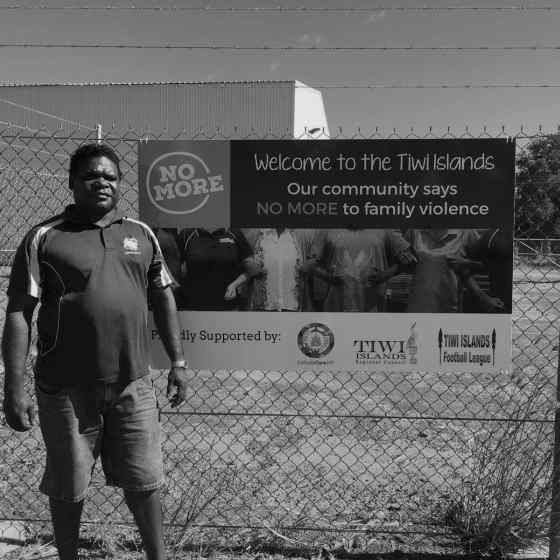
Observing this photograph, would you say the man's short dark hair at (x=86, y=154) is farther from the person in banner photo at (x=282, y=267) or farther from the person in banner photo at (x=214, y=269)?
the person in banner photo at (x=282, y=267)

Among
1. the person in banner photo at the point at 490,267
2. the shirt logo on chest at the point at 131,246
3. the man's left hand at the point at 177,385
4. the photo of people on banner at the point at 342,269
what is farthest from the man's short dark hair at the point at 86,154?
the person in banner photo at the point at 490,267

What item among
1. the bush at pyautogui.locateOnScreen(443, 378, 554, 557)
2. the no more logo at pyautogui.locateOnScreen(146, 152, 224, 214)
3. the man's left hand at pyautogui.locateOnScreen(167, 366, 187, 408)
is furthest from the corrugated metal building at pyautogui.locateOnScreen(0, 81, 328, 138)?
the man's left hand at pyautogui.locateOnScreen(167, 366, 187, 408)

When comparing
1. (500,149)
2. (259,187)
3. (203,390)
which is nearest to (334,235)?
(259,187)

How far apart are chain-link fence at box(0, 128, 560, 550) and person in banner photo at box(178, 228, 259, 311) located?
57cm

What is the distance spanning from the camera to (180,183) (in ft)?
10.9

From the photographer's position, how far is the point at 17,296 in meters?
2.51

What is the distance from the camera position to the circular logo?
10.7 feet

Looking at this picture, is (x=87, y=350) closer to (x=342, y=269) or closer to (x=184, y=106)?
(x=342, y=269)

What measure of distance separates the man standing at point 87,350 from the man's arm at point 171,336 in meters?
0.18

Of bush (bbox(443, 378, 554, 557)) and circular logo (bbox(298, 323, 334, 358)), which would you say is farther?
circular logo (bbox(298, 323, 334, 358))

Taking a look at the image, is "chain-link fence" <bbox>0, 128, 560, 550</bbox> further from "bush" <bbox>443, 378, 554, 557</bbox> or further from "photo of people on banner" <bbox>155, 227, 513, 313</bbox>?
"photo of people on banner" <bbox>155, 227, 513, 313</bbox>

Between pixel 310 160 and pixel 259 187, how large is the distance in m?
0.31

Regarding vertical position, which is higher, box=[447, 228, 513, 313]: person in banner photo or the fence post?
box=[447, 228, 513, 313]: person in banner photo

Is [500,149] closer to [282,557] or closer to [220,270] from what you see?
[220,270]
